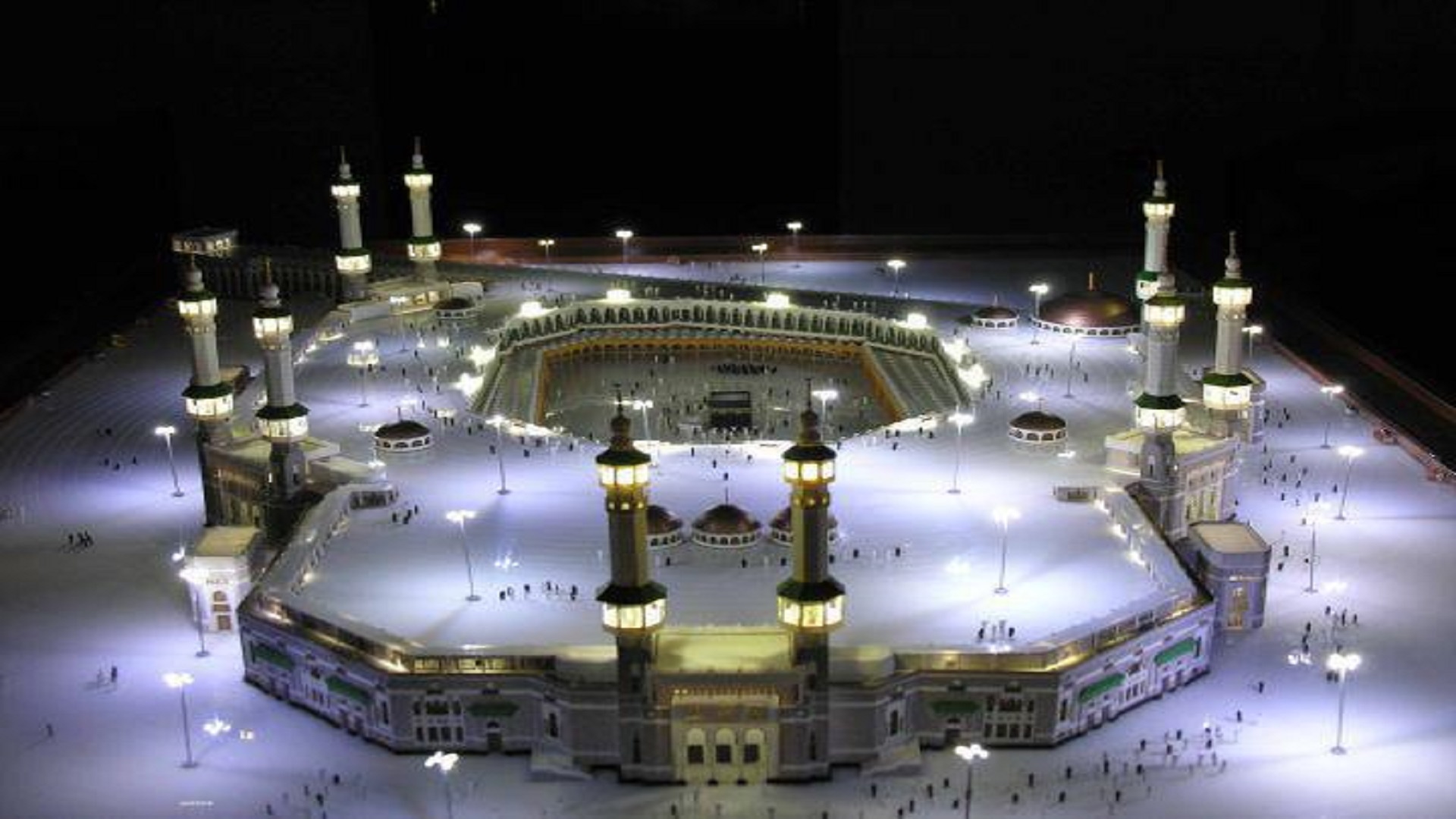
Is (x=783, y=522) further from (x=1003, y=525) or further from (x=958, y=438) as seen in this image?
(x=958, y=438)

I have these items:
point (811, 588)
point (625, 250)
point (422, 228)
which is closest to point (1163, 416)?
point (811, 588)

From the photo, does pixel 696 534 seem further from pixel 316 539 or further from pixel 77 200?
pixel 77 200

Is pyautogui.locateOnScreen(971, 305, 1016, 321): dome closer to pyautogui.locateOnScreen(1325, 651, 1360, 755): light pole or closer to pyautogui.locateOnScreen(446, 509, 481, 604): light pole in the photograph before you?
pyautogui.locateOnScreen(446, 509, 481, 604): light pole

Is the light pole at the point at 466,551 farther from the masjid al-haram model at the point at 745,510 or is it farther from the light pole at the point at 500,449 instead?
the light pole at the point at 500,449

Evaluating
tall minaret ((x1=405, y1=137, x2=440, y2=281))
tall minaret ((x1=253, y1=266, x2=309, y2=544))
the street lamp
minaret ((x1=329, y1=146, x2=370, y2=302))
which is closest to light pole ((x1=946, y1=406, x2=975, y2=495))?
tall minaret ((x1=253, y1=266, x2=309, y2=544))

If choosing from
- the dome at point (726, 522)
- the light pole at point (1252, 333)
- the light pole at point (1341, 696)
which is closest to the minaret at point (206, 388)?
the dome at point (726, 522)
